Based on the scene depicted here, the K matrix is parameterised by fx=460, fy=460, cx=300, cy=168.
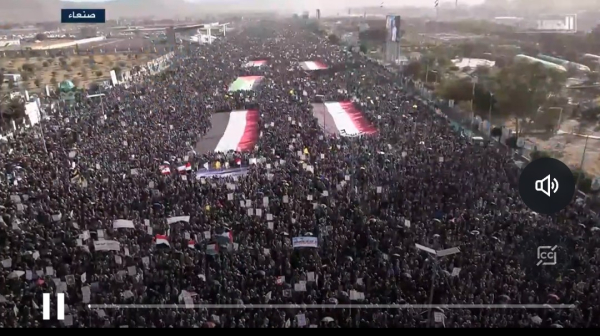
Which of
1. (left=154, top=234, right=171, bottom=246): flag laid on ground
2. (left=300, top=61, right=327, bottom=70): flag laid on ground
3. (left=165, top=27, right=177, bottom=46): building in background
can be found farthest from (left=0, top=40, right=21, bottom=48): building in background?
(left=300, top=61, right=327, bottom=70): flag laid on ground

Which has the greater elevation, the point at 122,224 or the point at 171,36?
the point at 171,36

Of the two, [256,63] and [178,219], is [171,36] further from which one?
[178,219]

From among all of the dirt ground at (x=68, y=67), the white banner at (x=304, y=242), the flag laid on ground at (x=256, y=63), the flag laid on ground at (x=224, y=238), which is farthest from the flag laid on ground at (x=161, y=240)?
the dirt ground at (x=68, y=67)

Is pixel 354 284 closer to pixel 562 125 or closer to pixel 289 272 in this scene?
pixel 289 272

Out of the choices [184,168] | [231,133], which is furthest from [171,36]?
[184,168]

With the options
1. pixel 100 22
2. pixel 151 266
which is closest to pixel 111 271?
pixel 151 266

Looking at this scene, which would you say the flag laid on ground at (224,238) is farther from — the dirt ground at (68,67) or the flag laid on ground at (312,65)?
the flag laid on ground at (312,65)

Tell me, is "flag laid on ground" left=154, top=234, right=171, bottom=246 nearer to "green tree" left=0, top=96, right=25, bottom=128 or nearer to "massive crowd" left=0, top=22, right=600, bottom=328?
"massive crowd" left=0, top=22, right=600, bottom=328
